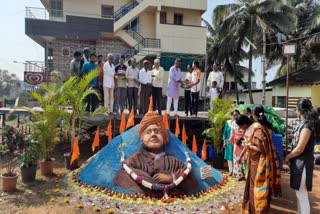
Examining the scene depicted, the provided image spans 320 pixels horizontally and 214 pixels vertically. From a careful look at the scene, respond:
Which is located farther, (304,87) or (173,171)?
(304,87)

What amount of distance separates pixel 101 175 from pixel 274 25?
18.7 metres

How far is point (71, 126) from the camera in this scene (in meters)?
6.77

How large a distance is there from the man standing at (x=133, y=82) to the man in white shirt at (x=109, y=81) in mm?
488

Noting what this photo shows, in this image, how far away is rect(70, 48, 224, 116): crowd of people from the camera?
25.6 ft

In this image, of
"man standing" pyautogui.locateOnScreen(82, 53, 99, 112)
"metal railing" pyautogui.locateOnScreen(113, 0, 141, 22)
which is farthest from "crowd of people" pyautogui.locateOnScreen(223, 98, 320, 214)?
"metal railing" pyautogui.locateOnScreen(113, 0, 141, 22)

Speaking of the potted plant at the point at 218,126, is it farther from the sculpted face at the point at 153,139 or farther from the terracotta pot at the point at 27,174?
the terracotta pot at the point at 27,174

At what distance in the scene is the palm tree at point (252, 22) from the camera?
19.9m


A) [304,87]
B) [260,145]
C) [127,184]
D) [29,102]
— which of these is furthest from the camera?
[304,87]

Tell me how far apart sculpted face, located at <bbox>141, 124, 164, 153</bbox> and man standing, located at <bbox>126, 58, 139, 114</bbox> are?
2.71 m

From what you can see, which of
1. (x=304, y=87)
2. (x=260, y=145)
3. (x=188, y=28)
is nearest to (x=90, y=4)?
(x=188, y=28)

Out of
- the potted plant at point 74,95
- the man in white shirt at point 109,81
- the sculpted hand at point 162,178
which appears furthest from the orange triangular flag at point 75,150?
the sculpted hand at point 162,178

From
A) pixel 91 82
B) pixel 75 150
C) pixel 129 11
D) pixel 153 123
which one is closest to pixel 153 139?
pixel 153 123

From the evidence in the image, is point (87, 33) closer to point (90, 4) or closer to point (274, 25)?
point (90, 4)

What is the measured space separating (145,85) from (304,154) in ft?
17.1
